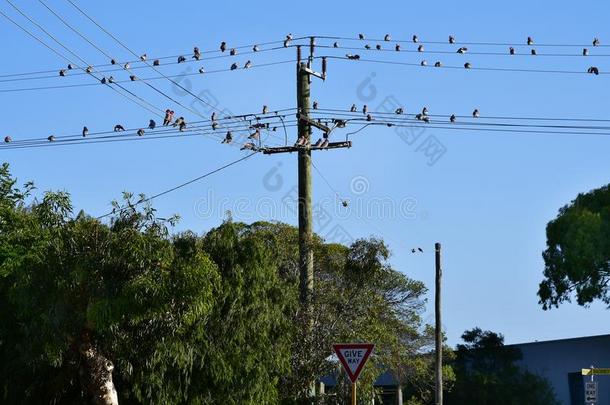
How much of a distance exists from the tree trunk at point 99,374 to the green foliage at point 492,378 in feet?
116

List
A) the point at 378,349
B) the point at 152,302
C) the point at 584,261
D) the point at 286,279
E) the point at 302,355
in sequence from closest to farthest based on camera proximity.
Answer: the point at 152,302
the point at 302,355
the point at 286,279
the point at 378,349
the point at 584,261

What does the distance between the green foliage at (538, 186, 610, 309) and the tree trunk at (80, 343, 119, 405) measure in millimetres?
39455

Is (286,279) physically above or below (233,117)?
below

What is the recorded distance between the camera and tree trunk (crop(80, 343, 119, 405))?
84.2ft

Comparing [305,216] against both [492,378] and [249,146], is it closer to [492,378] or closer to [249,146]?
[249,146]

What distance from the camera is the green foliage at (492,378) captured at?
5825 cm

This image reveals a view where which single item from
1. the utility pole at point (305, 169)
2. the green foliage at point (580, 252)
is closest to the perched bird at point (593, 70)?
the utility pole at point (305, 169)

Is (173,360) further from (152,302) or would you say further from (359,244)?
(359,244)

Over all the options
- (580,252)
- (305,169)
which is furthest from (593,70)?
(580,252)

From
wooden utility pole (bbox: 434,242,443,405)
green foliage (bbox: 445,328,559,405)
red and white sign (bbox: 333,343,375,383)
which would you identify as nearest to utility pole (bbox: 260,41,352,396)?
wooden utility pole (bbox: 434,242,443,405)

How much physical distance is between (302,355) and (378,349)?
578cm

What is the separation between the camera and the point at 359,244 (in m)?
34.7

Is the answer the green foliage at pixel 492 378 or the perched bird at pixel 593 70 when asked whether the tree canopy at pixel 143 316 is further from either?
the green foliage at pixel 492 378

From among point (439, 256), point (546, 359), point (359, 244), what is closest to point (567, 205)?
point (546, 359)
